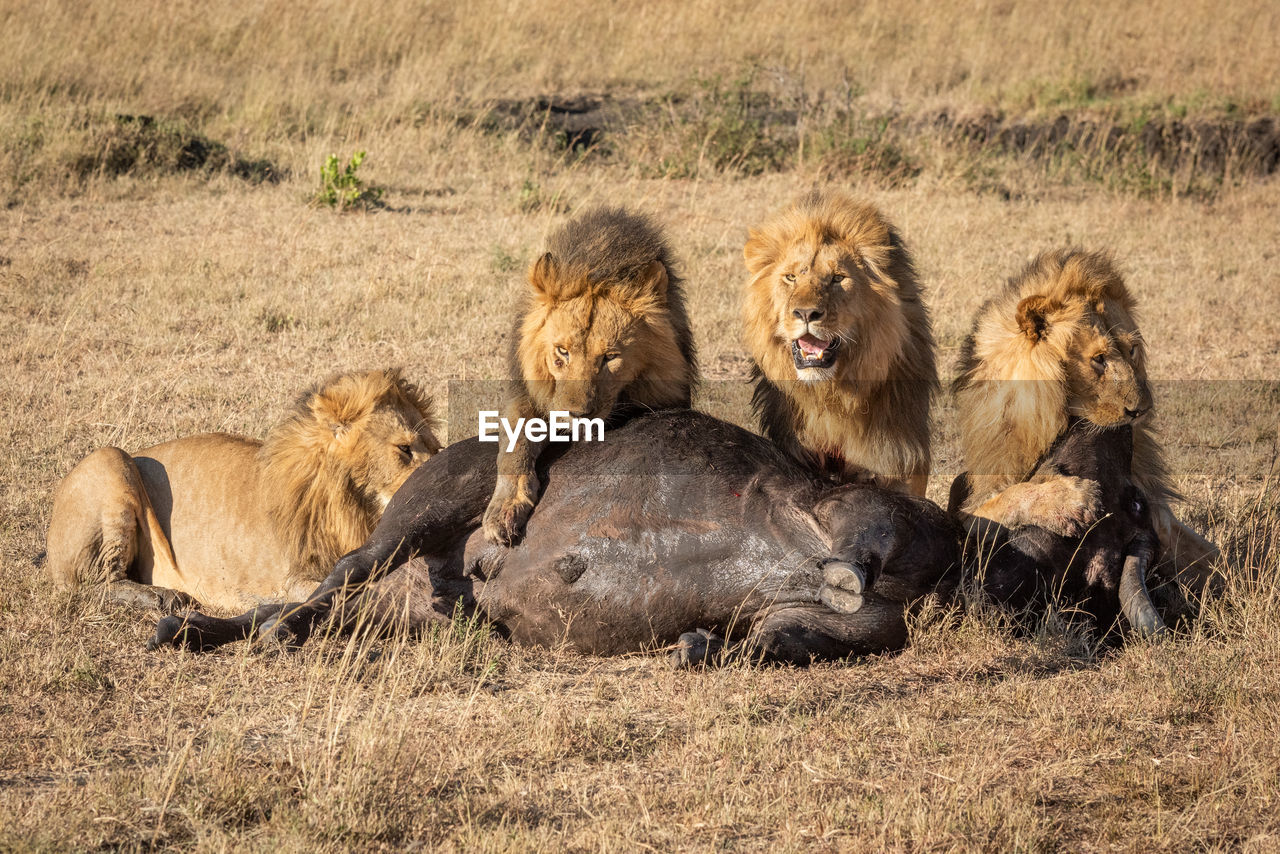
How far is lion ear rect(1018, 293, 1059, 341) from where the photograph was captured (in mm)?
4809

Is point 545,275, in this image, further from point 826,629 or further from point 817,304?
point 826,629

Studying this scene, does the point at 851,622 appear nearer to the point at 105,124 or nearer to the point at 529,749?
the point at 529,749

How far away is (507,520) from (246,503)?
131 centimetres

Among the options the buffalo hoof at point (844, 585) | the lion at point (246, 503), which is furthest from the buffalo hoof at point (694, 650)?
the lion at point (246, 503)

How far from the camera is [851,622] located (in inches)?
165

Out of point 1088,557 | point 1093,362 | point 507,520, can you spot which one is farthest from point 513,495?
point 1093,362

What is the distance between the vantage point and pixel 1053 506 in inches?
175

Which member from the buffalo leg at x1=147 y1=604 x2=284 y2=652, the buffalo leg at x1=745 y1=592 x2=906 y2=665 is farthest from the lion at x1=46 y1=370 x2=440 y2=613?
the buffalo leg at x1=745 y1=592 x2=906 y2=665

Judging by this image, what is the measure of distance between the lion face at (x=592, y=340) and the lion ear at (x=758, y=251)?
24.9 inches

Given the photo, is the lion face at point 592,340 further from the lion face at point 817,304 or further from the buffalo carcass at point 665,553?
the lion face at point 817,304

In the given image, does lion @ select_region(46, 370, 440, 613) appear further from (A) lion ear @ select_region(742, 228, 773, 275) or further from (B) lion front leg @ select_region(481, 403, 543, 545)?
(A) lion ear @ select_region(742, 228, 773, 275)

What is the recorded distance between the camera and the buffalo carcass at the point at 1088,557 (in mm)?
4430

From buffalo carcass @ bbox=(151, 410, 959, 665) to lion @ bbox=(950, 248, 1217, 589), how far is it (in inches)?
24.8

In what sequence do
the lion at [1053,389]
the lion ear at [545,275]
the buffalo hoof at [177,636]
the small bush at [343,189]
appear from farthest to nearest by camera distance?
1. the small bush at [343,189]
2. the lion at [1053,389]
3. the lion ear at [545,275]
4. the buffalo hoof at [177,636]
